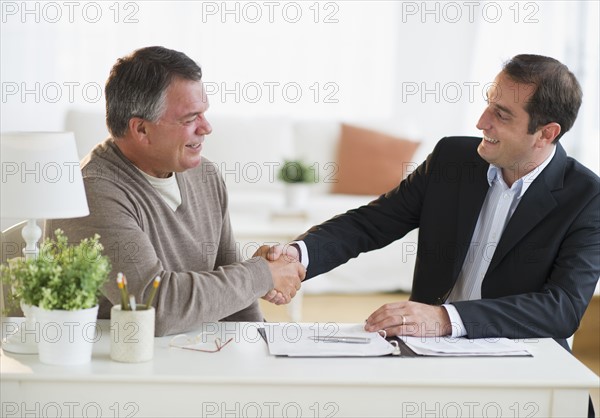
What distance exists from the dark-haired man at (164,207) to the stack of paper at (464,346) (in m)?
0.39

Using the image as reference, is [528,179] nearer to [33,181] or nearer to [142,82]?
[142,82]

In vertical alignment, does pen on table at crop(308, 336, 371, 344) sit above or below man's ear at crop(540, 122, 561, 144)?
below

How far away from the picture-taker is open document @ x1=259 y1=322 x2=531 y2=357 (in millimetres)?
1820

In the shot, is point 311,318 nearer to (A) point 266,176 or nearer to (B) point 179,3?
(A) point 266,176

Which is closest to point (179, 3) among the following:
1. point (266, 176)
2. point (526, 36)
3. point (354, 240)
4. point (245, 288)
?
point (266, 176)

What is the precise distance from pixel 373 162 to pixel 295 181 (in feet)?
2.22

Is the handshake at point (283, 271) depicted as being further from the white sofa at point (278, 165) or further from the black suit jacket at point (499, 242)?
the white sofa at point (278, 165)

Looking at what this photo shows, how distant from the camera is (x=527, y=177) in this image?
7.84ft

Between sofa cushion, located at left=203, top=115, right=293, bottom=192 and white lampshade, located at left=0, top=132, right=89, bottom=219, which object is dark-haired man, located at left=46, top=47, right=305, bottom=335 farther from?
A: sofa cushion, located at left=203, top=115, right=293, bottom=192

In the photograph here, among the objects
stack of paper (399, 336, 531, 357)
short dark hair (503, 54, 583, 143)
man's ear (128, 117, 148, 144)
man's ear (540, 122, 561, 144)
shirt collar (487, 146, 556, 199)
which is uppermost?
short dark hair (503, 54, 583, 143)

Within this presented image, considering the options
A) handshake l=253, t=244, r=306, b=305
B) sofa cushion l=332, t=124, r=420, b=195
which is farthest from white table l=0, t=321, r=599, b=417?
sofa cushion l=332, t=124, r=420, b=195

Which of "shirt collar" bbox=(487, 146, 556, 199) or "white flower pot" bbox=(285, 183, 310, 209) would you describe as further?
"white flower pot" bbox=(285, 183, 310, 209)

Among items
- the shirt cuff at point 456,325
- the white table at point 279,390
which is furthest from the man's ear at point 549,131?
the white table at point 279,390

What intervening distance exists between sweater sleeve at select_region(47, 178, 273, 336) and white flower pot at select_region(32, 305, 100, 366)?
0.79 feet
